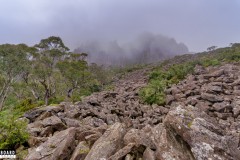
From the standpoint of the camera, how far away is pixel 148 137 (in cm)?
767

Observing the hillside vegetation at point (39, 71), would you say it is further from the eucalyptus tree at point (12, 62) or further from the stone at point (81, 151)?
the stone at point (81, 151)

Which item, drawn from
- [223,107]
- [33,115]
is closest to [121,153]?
[33,115]

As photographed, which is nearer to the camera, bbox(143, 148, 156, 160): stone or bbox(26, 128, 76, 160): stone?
bbox(143, 148, 156, 160): stone

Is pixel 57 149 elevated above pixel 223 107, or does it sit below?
above

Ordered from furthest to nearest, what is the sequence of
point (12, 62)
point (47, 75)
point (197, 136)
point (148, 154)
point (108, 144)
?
point (47, 75), point (12, 62), point (108, 144), point (148, 154), point (197, 136)

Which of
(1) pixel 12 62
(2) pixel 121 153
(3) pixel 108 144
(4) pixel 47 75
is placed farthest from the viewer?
(4) pixel 47 75

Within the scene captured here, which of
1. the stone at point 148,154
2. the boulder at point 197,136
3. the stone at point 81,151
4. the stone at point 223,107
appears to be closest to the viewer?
the boulder at point 197,136

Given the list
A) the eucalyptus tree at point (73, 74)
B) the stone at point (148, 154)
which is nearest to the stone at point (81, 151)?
the stone at point (148, 154)

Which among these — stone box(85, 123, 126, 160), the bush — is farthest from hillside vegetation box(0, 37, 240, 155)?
the bush

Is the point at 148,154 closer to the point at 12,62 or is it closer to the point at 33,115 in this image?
the point at 33,115

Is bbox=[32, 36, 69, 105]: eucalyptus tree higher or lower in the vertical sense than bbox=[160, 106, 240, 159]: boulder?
higher

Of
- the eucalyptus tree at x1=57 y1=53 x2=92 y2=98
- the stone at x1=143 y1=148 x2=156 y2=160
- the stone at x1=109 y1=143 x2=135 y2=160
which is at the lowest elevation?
the stone at x1=143 y1=148 x2=156 y2=160

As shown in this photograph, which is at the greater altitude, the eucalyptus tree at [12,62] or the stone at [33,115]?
the eucalyptus tree at [12,62]

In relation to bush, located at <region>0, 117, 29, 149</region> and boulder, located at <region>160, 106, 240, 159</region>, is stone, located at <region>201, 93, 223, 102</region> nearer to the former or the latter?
boulder, located at <region>160, 106, 240, 159</region>
